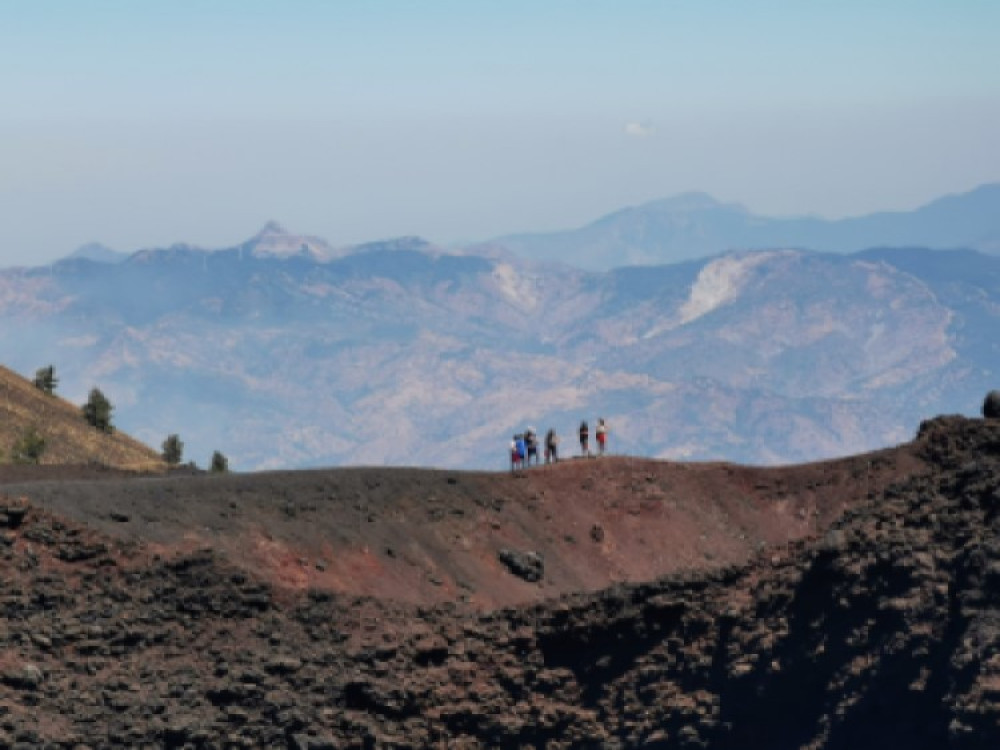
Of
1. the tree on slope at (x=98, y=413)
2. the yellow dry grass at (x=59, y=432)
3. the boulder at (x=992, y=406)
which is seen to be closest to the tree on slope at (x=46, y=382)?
the yellow dry grass at (x=59, y=432)

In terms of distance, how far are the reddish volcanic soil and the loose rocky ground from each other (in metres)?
0.31

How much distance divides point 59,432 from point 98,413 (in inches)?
278

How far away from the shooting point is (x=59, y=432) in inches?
3509

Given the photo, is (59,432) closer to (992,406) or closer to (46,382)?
(46,382)

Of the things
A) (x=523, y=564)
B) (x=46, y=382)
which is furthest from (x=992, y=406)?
(x=46, y=382)

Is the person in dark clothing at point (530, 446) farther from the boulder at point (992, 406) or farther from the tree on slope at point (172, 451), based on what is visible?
the tree on slope at point (172, 451)

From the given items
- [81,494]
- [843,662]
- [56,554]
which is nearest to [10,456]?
[81,494]

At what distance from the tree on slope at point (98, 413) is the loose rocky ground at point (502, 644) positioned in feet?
159

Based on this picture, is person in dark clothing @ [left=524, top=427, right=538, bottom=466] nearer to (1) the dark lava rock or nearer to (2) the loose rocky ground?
(1) the dark lava rock

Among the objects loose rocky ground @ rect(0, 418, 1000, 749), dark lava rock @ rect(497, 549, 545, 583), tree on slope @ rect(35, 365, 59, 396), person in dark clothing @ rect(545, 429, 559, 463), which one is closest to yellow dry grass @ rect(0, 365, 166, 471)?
tree on slope @ rect(35, 365, 59, 396)

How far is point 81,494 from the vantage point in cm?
4725

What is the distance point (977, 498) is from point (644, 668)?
25.8 feet

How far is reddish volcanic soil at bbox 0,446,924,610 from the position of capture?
47.7 m

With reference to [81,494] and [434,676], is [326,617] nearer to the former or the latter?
[434,676]
